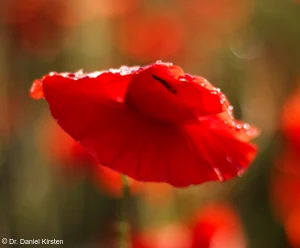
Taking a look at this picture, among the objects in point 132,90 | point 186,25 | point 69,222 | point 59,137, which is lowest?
point 69,222

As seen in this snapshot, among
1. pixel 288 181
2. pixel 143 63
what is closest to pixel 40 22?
pixel 143 63

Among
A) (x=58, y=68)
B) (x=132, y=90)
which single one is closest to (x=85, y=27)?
(x=58, y=68)

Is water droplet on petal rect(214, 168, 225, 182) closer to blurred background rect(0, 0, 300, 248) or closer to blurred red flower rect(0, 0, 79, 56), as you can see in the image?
blurred background rect(0, 0, 300, 248)

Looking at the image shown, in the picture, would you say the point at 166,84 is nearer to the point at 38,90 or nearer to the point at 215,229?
the point at 38,90

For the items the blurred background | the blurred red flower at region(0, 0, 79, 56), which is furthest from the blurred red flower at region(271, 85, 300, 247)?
the blurred red flower at region(0, 0, 79, 56)

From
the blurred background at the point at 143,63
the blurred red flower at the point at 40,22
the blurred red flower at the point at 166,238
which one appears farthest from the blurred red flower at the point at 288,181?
the blurred red flower at the point at 40,22

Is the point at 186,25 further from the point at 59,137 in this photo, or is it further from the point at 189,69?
the point at 59,137
